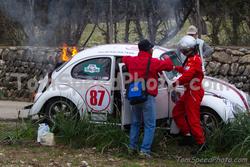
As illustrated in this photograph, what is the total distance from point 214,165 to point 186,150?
92 cm

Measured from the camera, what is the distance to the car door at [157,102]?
29.5 feet

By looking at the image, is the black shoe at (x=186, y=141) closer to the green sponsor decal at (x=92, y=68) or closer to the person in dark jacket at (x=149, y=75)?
the person in dark jacket at (x=149, y=75)

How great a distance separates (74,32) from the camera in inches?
645

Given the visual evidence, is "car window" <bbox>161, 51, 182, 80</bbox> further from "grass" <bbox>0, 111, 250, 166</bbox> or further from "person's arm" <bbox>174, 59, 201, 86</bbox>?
"grass" <bbox>0, 111, 250, 166</bbox>

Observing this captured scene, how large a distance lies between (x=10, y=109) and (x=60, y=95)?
3690mm

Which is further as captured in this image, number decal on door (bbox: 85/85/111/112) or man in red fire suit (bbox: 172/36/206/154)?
number decal on door (bbox: 85/85/111/112)

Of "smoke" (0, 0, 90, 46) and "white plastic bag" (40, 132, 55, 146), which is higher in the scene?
"smoke" (0, 0, 90, 46)

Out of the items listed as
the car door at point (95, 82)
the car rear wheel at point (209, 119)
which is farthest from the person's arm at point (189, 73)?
the car door at point (95, 82)

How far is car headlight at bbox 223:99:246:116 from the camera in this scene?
925 centimetres

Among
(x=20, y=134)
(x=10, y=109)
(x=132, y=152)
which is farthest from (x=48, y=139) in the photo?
(x=10, y=109)

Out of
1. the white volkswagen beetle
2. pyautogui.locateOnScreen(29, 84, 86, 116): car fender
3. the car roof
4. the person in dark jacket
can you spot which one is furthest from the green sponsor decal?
the person in dark jacket

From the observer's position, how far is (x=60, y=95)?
10.0 m

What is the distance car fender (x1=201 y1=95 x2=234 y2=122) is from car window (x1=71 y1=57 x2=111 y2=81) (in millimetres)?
1799

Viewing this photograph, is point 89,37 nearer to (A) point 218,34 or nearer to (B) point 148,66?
(A) point 218,34
